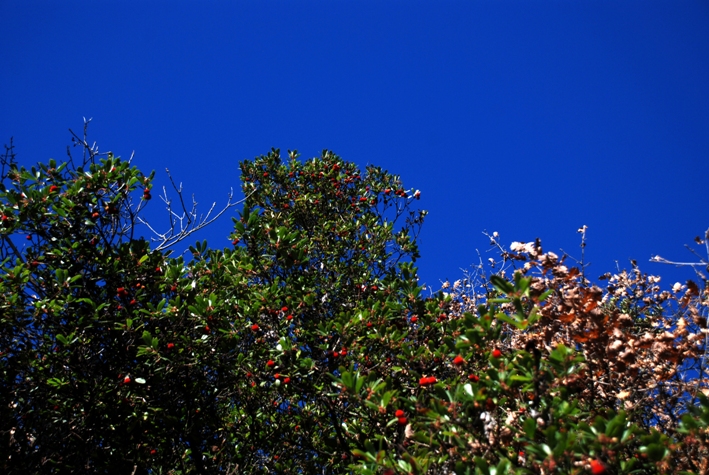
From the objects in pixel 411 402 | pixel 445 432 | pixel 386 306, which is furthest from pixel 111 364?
pixel 445 432

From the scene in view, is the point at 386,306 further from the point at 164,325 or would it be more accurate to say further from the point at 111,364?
the point at 111,364

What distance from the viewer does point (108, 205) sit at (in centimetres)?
509

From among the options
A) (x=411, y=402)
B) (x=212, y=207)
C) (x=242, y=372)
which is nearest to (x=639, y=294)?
(x=411, y=402)

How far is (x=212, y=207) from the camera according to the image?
5.88 meters

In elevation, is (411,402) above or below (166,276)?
below

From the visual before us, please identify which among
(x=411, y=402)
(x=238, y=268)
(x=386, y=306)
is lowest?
(x=411, y=402)

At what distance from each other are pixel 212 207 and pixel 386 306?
2.54 metres

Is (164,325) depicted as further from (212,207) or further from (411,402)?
(411,402)

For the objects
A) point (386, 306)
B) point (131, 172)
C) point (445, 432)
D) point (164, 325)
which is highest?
point (131, 172)

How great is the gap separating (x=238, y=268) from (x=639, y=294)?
17.5 feet

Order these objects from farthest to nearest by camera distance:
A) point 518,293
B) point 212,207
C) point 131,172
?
point 212,207, point 131,172, point 518,293

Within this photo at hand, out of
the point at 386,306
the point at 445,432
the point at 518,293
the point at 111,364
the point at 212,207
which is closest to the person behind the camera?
the point at 445,432

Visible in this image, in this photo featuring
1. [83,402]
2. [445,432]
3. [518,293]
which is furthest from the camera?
[83,402]

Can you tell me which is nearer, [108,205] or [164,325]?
[164,325]
